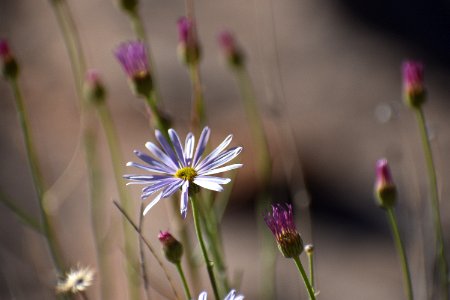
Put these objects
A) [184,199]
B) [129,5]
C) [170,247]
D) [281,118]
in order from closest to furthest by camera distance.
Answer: [184,199] → [170,247] → [129,5] → [281,118]

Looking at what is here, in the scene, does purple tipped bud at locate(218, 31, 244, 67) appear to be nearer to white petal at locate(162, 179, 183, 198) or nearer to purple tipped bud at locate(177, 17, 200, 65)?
purple tipped bud at locate(177, 17, 200, 65)

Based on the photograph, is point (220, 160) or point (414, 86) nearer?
point (220, 160)

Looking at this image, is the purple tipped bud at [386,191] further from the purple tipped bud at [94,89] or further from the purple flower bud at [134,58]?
the purple tipped bud at [94,89]

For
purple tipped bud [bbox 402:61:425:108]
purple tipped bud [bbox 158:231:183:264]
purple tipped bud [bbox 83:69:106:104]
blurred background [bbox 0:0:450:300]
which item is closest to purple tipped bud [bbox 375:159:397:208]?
purple tipped bud [bbox 402:61:425:108]

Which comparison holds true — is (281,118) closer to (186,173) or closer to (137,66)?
(137,66)

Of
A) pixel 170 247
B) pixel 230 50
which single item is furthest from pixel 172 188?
pixel 230 50

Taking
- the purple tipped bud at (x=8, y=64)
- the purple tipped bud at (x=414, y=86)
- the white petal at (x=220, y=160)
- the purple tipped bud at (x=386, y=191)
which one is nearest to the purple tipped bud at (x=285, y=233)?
the white petal at (x=220, y=160)
